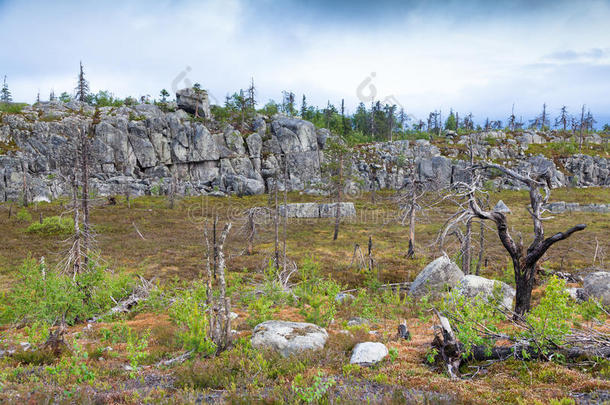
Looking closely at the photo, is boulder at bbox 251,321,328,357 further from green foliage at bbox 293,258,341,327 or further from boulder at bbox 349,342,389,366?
green foliage at bbox 293,258,341,327

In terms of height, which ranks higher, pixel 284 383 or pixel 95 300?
pixel 284 383

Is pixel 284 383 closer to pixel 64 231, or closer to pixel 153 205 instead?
pixel 64 231

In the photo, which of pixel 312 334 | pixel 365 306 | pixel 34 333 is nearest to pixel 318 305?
pixel 312 334

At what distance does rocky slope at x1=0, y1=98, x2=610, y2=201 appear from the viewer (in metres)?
59.7

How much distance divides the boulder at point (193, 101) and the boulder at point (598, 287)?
78.3 meters

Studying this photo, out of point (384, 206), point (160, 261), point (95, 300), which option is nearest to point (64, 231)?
point (160, 261)

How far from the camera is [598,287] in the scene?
14.1 m

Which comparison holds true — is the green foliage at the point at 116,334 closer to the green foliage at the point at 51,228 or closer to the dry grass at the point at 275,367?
the dry grass at the point at 275,367

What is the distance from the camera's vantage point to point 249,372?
6988mm

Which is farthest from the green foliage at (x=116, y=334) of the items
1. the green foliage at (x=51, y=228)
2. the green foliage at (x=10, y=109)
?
the green foliage at (x=10, y=109)

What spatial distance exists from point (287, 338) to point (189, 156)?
224 feet

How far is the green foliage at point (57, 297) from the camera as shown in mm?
10586

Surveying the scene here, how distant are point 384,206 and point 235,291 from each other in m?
46.3

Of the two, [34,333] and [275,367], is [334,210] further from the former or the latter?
[275,367]
